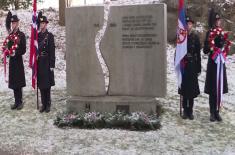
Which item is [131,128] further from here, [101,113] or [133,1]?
[133,1]

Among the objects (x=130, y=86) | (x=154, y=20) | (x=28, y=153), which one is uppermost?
(x=154, y=20)

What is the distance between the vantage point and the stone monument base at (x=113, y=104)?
322 inches

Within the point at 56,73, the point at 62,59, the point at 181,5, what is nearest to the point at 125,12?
the point at 181,5

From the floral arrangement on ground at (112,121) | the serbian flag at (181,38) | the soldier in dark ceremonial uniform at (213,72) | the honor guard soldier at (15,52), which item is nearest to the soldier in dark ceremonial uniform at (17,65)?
the honor guard soldier at (15,52)

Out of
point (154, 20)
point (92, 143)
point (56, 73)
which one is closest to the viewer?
point (92, 143)

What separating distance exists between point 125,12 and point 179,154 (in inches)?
124

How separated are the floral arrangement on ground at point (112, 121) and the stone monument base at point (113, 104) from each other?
242 millimetres

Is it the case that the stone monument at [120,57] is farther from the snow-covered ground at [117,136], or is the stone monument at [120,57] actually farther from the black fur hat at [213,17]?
the black fur hat at [213,17]

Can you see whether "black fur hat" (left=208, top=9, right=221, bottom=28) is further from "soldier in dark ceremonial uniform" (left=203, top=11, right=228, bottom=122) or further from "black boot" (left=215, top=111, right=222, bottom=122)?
"black boot" (left=215, top=111, right=222, bottom=122)

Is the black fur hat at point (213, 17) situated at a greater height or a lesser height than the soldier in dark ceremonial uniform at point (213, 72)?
greater

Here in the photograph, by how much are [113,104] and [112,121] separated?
1.94 ft

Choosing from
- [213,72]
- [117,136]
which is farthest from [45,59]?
[213,72]

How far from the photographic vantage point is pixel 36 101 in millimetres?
9492

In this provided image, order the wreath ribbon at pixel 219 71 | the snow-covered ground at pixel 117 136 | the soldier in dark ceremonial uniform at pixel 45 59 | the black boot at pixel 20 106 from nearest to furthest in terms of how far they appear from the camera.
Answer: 1. the snow-covered ground at pixel 117 136
2. the wreath ribbon at pixel 219 71
3. the soldier in dark ceremonial uniform at pixel 45 59
4. the black boot at pixel 20 106
